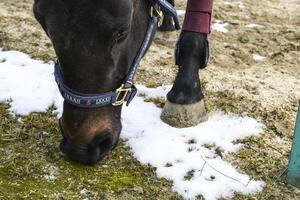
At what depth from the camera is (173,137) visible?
2.76 m

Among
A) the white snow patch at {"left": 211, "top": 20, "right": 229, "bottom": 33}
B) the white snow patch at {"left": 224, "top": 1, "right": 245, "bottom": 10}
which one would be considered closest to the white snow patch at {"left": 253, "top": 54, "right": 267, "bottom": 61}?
the white snow patch at {"left": 211, "top": 20, "right": 229, "bottom": 33}

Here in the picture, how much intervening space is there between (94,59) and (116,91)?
10.7 inches

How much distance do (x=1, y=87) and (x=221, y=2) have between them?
2776 mm

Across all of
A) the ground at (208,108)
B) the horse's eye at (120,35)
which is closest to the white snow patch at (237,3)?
the ground at (208,108)

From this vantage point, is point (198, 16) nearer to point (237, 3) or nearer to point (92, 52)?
point (92, 52)

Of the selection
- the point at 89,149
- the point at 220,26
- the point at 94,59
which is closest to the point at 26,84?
the point at 89,149

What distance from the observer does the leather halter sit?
83.9 inches

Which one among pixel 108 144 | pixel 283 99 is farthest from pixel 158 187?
pixel 283 99

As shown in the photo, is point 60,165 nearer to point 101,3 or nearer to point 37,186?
point 37,186

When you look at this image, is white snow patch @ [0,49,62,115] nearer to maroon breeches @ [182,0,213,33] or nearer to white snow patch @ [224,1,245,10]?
maroon breeches @ [182,0,213,33]

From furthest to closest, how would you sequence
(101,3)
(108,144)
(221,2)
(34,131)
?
(221,2), (34,131), (108,144), (101,3)

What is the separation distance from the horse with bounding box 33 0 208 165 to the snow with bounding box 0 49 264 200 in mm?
363

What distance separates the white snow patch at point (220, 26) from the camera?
4.48 meters

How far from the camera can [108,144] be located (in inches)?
88.5
